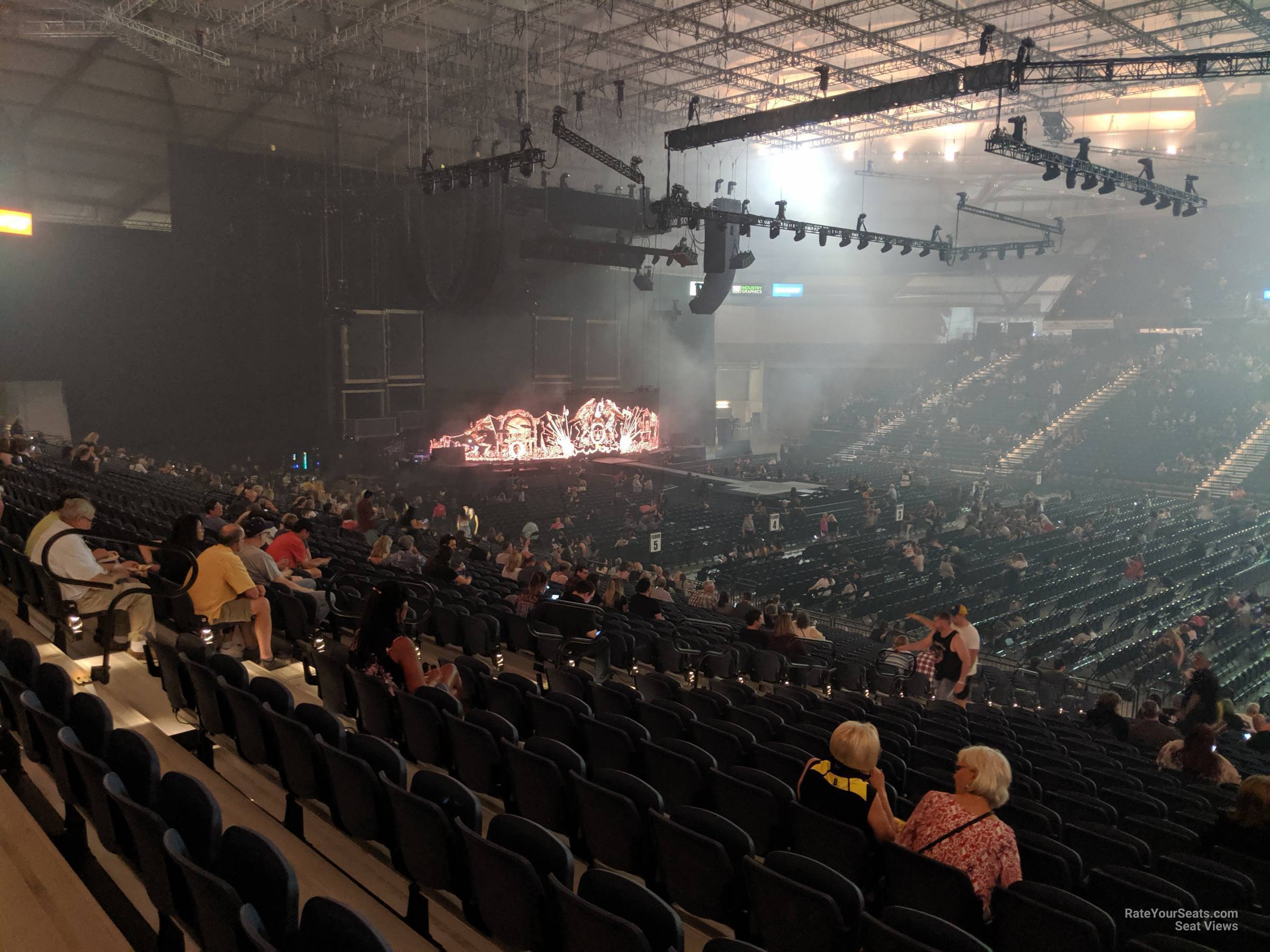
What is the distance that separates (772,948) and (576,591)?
5.18m

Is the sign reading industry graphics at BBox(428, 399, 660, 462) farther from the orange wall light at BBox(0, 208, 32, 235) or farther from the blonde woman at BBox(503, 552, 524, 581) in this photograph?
the blonde woman at BBox(503, 552, 524, 581)

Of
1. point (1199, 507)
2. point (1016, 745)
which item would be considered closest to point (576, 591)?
point (1016, 745)

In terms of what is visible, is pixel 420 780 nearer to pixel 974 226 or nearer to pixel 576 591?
pixel 576 591

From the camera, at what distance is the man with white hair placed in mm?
4578

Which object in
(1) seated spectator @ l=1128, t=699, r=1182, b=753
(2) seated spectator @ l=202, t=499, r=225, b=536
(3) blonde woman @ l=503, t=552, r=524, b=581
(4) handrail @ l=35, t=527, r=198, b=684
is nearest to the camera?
(4) handrail @ l=35, t=527, r=198, b=684

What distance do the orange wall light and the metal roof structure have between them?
159 centimetres

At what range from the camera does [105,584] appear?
13.2ft

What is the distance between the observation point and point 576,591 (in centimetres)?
760

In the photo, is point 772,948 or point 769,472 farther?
point 769,472

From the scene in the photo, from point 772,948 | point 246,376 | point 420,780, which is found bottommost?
point 772,948

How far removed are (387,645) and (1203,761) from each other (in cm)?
501

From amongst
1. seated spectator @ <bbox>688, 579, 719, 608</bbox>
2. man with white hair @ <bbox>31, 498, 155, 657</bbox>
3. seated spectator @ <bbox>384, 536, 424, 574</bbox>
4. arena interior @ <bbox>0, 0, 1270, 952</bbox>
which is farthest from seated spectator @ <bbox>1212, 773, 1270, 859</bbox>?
seated spectator @ <bbox>688, 579, 719, 608</bbox>

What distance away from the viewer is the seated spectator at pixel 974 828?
2.83 m

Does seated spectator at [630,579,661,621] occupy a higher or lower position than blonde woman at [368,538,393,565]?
lower
